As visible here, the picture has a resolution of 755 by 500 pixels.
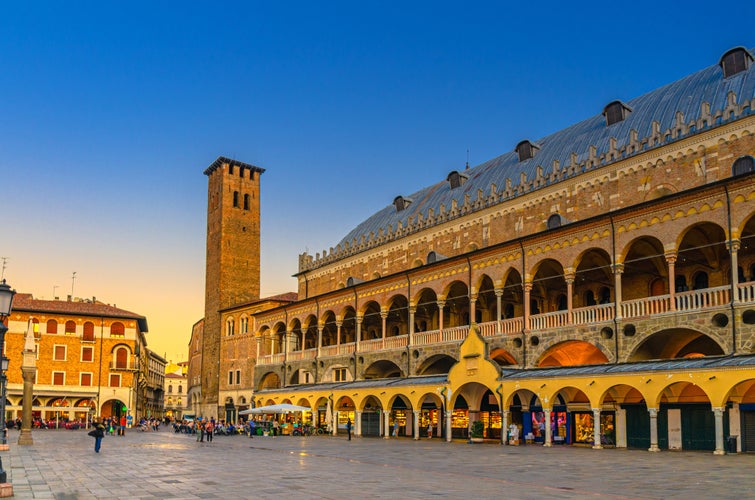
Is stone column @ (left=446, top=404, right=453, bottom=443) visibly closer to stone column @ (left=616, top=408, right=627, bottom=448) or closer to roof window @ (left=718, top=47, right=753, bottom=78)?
stone column @ (left=616, top=408, right=627, bottom=448)

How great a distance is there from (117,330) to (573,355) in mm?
52710

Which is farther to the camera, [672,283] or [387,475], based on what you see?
[672,283]

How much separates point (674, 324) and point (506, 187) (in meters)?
17.1

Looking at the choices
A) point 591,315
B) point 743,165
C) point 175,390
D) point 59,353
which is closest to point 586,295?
point 591,315

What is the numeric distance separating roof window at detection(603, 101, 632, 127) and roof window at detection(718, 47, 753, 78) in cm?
578

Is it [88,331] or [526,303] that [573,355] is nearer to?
[526,303]

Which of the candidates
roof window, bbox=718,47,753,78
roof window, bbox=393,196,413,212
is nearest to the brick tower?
roof window, bbox=393,196,413,212

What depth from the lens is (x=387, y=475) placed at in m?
17.8

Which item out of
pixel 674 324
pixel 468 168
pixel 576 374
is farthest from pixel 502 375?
pixel 468 168

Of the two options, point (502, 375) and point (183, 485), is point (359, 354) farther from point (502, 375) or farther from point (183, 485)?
point (183, 485)

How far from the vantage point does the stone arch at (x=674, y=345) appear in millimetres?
29703

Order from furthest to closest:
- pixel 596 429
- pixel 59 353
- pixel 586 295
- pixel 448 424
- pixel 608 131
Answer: pixel 59 353 → pixel 608 131 → pixel 586 295 → pixel 448 424 → pixel 596 429

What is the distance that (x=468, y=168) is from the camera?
5588cm

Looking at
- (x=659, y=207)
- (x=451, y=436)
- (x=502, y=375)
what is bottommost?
(x=451, y=436)
